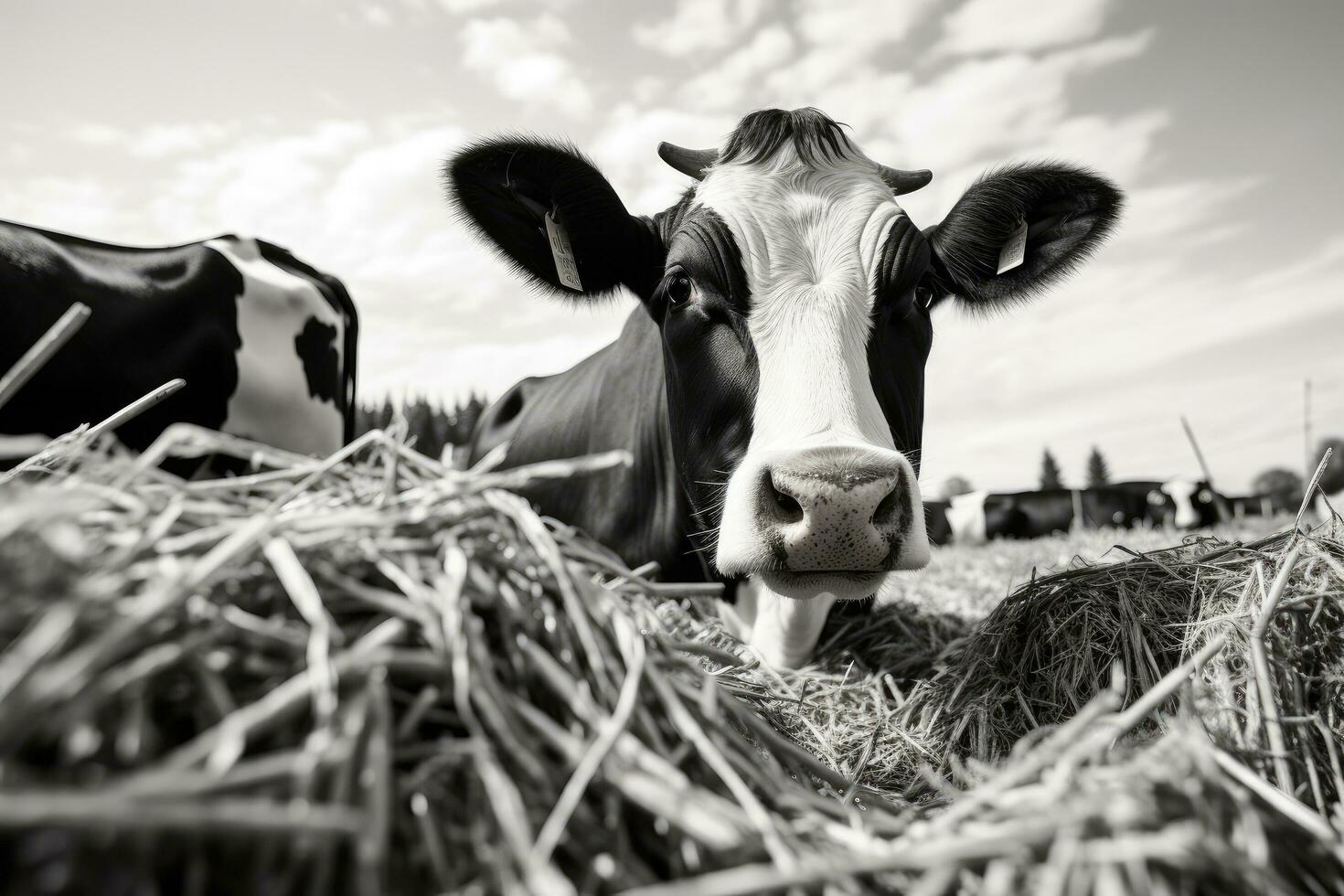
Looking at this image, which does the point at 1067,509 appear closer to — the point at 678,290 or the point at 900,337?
the point at 900,337

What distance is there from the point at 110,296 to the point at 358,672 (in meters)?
4.06

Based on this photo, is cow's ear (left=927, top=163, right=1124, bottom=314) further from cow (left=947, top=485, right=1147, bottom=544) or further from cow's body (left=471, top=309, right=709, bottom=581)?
cow (left=947, top=485, right=1147, bottom=544)

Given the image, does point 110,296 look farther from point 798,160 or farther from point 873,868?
point 873,868

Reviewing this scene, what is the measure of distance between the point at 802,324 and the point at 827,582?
90cm

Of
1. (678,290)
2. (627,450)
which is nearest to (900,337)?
(678,290)

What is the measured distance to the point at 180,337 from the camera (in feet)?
13.3

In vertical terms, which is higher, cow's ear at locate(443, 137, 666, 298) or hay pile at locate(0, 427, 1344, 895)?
cow's ear at locate(443, 137, 666, 298)

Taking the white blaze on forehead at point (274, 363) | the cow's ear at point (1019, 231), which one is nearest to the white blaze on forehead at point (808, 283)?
the cow's ear at point (1019, 231)

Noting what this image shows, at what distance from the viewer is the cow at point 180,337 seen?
3539mm

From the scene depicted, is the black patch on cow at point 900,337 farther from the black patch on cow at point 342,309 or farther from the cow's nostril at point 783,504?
the black patch on cow at point 342,309

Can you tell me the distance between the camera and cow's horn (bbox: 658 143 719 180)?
354 cm

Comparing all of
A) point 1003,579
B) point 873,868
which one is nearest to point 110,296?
point 873,868

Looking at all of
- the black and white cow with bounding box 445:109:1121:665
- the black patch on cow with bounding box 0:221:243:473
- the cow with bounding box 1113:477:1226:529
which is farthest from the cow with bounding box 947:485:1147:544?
the black patch on cow with bounding box 0:221:243:473

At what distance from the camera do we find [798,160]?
3285mm
